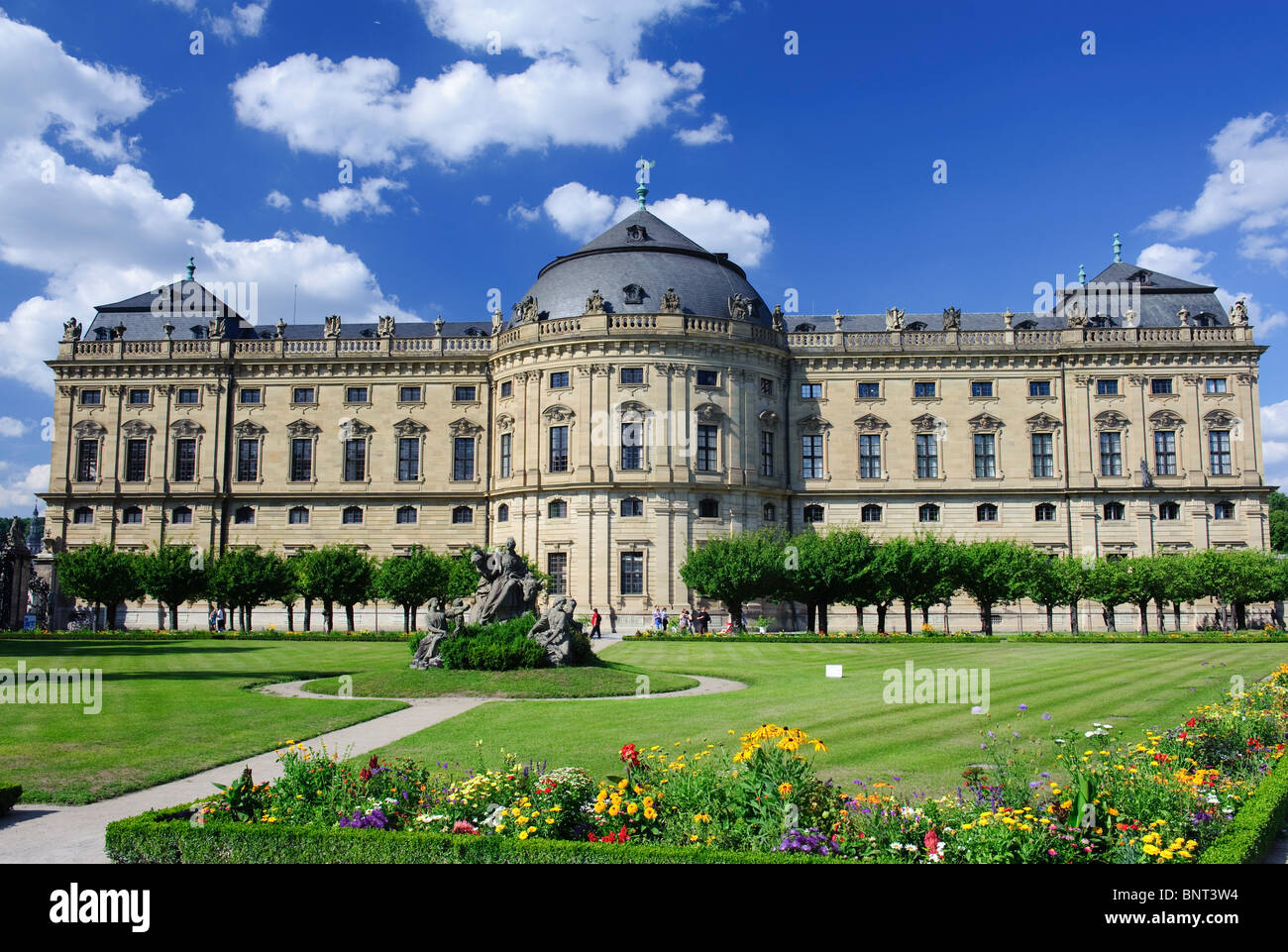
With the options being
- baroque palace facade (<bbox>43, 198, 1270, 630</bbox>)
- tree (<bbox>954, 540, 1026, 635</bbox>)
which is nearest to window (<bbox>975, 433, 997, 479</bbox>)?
baroque palace facade (<bbox>43, 198, 1270, 630</bbox>)

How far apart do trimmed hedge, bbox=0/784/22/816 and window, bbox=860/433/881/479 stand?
2184 inches

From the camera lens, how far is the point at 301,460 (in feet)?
215

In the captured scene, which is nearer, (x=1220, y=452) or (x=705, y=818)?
(x=705, y=818)

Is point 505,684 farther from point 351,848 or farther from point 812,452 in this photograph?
point 812,452

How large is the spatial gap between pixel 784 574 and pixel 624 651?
1359 cm

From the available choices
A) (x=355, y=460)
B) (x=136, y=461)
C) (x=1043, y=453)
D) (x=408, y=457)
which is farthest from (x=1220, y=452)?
(x=136, y=461)

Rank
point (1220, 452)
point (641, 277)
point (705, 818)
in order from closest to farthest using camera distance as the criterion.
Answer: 1. point (705, 818)
2. point (641, 277)
3. point (1220, 452)

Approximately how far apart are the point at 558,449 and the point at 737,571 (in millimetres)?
16181

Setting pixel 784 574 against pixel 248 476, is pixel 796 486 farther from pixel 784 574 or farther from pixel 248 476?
pixel 248 476

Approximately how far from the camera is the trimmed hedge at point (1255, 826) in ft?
29.9

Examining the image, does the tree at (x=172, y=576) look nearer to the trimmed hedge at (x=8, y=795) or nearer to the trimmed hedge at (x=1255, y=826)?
the trimmed hedge at (x=8, y=795)

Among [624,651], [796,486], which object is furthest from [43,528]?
[796,486]

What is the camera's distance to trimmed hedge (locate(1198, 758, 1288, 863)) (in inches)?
359

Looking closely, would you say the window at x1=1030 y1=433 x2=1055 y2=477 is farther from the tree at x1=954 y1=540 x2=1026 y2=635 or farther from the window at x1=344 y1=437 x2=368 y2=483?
the window at x1=344 y1=437 x2=368 y2=483
